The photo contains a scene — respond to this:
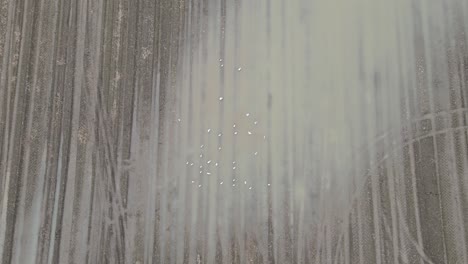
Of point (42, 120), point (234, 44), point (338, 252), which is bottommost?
point (338, 252)

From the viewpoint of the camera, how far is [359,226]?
109 centimetres

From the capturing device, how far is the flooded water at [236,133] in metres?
1.09

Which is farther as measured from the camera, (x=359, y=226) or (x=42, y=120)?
(x=42, y=120)

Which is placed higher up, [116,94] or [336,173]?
[116,94]

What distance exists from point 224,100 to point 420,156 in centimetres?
42

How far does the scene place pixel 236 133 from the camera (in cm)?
118

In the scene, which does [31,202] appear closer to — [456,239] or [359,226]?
[359,226]

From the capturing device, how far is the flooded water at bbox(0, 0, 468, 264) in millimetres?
1094

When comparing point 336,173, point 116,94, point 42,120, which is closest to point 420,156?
point 336,173

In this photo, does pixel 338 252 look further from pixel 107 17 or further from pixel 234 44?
pixel 107 17

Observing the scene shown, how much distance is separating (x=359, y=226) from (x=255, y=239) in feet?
0.68

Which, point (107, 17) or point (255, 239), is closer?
point (255, 239)

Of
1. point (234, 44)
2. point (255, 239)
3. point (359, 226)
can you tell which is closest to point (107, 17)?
point (234, 44)

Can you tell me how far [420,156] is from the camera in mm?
1092
